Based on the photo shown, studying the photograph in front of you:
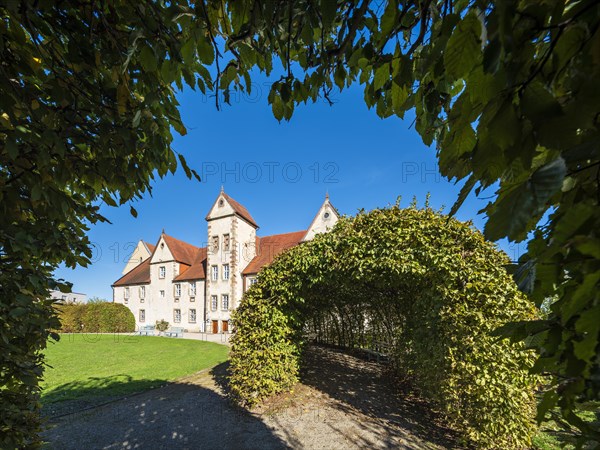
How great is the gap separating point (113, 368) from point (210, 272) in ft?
51.7


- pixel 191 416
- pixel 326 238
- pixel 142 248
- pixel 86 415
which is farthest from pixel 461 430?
pixel 142 248

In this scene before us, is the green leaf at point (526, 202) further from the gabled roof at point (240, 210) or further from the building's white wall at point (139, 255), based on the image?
the building's white wall at point (139, 255)

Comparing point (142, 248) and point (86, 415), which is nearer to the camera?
point (86, 415)

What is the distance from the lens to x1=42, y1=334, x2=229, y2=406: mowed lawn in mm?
8438

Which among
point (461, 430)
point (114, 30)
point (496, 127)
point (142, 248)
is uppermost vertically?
point (142, 248)

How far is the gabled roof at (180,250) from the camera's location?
103 ft

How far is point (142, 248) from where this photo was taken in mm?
39375

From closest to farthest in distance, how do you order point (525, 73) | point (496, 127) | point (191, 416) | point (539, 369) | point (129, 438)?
point (496, 127) → point (525, 73) → point (539, 369) → point (129, 438) → point (191, 416)

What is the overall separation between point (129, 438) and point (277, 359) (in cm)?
323

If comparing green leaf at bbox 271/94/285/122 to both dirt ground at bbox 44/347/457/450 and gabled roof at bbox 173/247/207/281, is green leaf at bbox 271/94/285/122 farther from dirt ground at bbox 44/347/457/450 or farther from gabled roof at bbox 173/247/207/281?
gabled roof at bbox 173/247/207/281

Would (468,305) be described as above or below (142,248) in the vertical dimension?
below

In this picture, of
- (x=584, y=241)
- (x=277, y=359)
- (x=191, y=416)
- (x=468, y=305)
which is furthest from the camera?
(x=277, y=359)

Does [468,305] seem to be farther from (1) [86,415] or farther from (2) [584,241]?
(1) [86,415]

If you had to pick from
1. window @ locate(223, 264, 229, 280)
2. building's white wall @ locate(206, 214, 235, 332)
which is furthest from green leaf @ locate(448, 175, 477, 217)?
window @ locate(223, 264, 229, 280)
